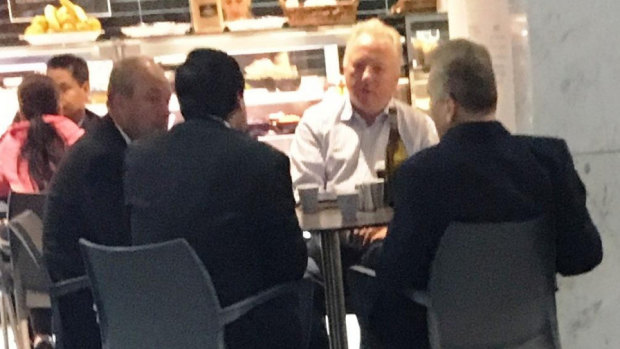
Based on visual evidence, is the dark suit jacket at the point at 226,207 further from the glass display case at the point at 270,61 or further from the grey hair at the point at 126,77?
the glass display case at the point at 270,61

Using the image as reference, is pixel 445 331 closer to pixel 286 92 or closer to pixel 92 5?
pixel 286 92

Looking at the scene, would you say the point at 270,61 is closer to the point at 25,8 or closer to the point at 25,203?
the point at 25,8

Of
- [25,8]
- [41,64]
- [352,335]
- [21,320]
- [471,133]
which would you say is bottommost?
[352,335]

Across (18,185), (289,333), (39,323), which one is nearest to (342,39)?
(18,185)

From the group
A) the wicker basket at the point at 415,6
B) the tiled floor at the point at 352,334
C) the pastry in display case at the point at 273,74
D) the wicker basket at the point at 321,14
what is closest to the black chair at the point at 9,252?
the tiled floor at the point at 352,334

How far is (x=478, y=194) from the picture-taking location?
2410 mm

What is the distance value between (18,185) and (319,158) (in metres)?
1.46

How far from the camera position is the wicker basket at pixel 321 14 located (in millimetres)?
5344

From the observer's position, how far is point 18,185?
4.38 metres

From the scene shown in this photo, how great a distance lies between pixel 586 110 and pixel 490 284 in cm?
98

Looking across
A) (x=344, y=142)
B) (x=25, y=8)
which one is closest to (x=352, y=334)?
(x=344, y=142)

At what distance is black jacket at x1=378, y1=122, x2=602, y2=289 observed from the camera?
241 cm

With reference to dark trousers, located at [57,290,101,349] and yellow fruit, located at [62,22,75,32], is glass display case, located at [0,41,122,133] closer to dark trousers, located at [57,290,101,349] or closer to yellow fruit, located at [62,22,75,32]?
yellow fruit, located at [62,22,75,32]

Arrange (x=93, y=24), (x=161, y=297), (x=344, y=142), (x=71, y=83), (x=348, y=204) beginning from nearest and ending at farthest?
(x=161, y=297) < (x=348, y=204) < (x=344, y=142) < (x=71, y=83) < (x=93, y=24)
